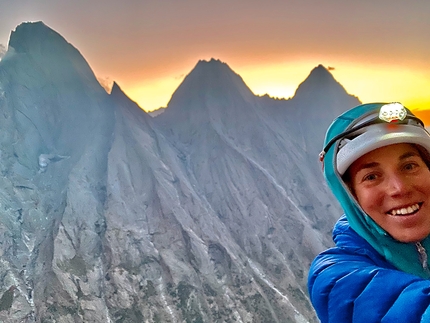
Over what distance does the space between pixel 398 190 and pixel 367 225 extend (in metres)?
0.15

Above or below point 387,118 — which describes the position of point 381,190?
below

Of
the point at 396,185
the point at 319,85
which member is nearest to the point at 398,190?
the point at 396,185

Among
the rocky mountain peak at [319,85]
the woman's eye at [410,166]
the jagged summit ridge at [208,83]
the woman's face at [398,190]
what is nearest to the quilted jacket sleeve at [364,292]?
the woman's face at [398,190]

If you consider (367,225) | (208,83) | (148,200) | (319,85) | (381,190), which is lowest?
(367,225)

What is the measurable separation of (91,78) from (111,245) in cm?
2420

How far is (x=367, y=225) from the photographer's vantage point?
118 cm

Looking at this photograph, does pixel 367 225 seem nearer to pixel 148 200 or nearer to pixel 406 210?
pixel 406 210

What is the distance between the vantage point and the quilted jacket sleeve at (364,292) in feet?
2.69

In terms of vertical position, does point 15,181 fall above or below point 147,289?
above

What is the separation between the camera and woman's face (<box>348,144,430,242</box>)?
1166 millimetres

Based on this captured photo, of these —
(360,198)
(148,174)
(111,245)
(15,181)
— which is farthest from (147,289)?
(360,198)

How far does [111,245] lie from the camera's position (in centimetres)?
3812

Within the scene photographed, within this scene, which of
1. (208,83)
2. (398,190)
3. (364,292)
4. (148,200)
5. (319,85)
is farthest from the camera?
(319,85)

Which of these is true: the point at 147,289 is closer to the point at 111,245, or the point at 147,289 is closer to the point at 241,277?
the point at 111,245
